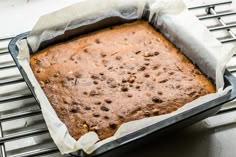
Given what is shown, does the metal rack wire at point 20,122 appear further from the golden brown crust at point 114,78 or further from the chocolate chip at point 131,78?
the chocolate chip at point 131,78

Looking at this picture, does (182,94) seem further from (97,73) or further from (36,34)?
(36,34)

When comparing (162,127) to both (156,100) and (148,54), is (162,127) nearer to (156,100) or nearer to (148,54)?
(156,100)

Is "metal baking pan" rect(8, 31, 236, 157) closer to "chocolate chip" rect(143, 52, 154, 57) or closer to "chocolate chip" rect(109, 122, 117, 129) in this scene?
"chocolate chip" rect(109, 122, 117, 129)

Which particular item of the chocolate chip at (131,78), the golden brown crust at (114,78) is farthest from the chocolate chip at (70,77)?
the chocolate chip at (131,78)

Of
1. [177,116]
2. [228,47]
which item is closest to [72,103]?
[177,116]

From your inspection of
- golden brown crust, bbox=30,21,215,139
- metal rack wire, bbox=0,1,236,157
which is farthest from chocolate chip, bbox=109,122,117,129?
metal rack wire, bbox=0,1,236,157

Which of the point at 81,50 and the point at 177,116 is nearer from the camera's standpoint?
the point at 177,116

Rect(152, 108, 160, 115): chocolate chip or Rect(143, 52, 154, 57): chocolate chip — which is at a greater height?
Rect(143, 52, 154, 57): chocolate chip

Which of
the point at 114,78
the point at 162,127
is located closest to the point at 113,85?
the point at 114,78
